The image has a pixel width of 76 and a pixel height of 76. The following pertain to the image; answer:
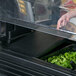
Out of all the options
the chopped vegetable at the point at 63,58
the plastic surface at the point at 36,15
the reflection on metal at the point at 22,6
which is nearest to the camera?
the plastic surface at the point at 36,15

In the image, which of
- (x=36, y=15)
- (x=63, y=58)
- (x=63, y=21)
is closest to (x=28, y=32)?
(x=36, y=15)

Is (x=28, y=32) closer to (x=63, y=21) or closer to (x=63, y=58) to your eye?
(x=63, y=21)

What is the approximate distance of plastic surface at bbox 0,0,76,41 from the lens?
1.60 meters

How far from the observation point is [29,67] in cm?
171

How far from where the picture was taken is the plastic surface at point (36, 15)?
160cm

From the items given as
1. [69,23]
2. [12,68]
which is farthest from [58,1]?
[12,68]

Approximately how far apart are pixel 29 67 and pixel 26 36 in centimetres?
54

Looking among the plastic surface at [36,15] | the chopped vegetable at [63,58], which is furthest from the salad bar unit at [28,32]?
the chopped vegetable at [63,58]

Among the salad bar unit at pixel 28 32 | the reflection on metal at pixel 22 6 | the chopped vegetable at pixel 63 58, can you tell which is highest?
the reflection on metal at pixel 22 6

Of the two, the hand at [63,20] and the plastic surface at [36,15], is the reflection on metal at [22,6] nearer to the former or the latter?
the plastic surface at [36,15]

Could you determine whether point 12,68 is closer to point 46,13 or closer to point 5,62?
point 5,62

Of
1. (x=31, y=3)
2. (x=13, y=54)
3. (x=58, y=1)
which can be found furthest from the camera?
(x=13, y=54)

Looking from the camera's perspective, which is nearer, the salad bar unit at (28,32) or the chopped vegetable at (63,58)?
the salad bar unit at (28,32)

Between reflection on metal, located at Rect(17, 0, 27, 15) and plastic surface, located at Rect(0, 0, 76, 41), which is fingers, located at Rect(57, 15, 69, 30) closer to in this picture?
plastic surface, located at Rect(0, 0, 76, 41)
